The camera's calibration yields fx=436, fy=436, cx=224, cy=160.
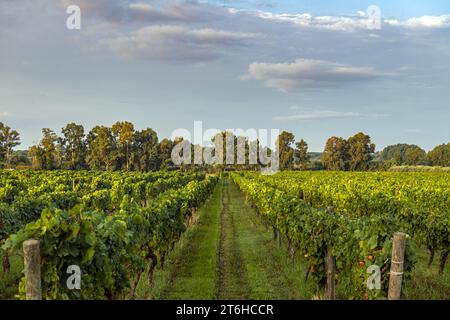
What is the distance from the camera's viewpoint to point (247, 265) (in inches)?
487

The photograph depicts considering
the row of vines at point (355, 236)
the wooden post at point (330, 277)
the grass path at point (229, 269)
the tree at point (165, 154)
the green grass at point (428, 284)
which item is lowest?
the green grass at point (428, 284)

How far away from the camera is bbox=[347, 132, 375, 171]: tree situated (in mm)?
115250

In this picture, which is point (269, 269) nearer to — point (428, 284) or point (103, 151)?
point (428, 284)

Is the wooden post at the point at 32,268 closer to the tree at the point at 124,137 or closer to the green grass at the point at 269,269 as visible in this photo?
the green grass at the point at 269,269

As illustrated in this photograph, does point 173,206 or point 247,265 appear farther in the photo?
point 173,206

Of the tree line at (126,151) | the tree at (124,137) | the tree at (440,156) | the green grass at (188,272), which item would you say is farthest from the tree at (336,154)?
the green grass at (188,272)

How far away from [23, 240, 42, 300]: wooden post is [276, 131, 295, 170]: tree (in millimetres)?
109422

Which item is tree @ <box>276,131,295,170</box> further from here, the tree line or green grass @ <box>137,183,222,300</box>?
green grass @ <box>137,183,222,300</box>

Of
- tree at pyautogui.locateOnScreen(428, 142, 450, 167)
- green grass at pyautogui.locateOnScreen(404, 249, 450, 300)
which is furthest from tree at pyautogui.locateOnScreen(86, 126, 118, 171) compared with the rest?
tree at pyautogui.locateOnScreen(428, 142, 450, 167)

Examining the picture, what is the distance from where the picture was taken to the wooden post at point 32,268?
16.6 feet
